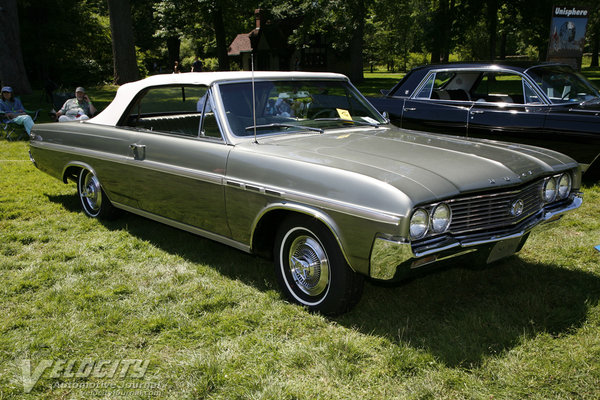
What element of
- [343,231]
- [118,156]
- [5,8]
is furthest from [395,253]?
[5,8]

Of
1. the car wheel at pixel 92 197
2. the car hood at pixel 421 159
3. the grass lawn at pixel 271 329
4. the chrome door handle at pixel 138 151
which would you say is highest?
the car hood at pixel 421 159

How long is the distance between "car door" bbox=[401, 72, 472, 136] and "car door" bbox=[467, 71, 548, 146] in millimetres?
163

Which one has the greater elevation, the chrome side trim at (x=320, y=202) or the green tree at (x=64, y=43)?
the green tree at (x=64, y=43)

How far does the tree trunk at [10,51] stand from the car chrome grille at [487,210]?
1875cm

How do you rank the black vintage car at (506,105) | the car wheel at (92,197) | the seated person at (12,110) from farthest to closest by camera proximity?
the seated person at (12,110) → the black vintage car at (506,105) → the car wheel at (92,197)

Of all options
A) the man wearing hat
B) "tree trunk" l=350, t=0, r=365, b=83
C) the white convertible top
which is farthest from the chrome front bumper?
"tree trunk" l=350, t=0, r=365, b=83

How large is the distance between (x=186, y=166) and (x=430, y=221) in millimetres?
2071

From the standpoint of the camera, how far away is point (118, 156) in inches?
195

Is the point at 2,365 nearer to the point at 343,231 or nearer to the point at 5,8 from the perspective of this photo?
the point at 343,231

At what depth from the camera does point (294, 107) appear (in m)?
4.37

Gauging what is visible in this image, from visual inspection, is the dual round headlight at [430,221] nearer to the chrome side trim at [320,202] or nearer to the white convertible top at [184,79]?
the chrome side trim at [320,202]

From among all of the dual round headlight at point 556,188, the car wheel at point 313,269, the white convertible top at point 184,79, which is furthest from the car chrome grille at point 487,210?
the white convertible top at point 184,79

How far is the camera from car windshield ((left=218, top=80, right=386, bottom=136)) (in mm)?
4082

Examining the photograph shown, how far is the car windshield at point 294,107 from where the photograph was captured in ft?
13.4
